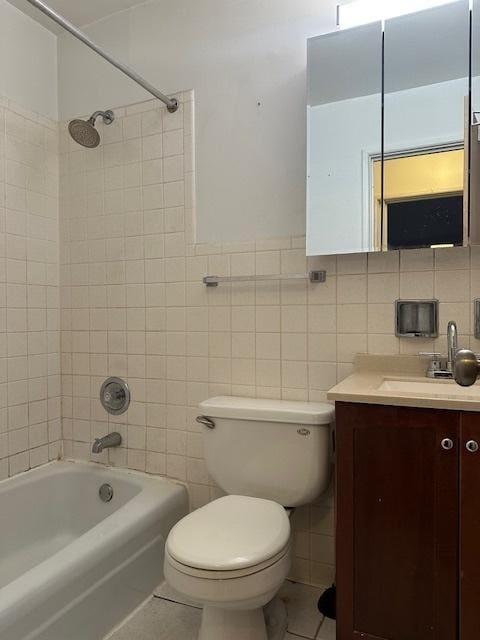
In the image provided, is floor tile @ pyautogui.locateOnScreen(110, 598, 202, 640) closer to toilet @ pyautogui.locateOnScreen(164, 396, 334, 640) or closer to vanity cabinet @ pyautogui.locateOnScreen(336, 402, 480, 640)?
toilet @ pyautogui.locateOnScreen(164, 396, 334, 640)

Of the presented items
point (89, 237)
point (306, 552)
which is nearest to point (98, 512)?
point (306, 552)

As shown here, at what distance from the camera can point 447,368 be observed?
1.55m

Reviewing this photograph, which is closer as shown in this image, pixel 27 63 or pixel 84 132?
pixel 84 132

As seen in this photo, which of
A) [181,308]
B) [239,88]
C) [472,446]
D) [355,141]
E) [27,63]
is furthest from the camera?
[27,63]

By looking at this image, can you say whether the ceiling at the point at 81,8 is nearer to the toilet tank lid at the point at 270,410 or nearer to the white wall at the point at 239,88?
the white wall at the point at 239,88

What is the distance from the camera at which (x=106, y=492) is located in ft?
6.79

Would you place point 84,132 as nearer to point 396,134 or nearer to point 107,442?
point 396,134

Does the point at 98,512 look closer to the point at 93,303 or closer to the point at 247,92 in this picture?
the point at 93,303

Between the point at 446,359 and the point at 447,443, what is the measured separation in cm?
47

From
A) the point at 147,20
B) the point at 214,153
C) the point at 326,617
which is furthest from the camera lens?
the point at 147,20

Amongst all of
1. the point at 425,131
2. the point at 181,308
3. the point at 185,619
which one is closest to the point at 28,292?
the point at 181,308

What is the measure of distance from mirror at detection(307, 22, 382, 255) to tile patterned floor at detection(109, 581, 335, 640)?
4.28 feet

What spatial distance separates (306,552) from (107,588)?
76cm

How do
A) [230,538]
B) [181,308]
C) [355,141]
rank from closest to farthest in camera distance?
[230,538]
[355,141]
[181,308]
